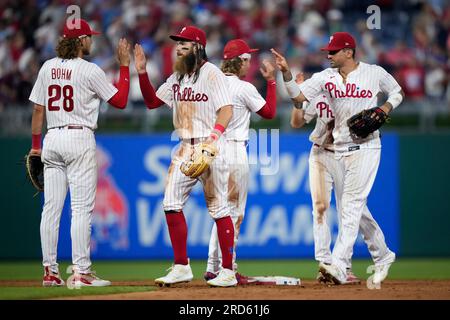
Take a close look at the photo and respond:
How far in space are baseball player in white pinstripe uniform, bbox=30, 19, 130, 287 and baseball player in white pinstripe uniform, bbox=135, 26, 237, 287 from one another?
0.48m

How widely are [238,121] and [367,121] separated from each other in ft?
4.71

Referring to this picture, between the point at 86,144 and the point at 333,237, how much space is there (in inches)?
207

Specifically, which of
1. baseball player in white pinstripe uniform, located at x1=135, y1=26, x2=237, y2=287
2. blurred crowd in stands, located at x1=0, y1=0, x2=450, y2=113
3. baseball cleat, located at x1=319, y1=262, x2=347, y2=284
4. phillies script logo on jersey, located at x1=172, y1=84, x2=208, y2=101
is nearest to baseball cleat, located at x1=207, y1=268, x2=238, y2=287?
baseball player in white pinstripe uniform, located at x1=135, y1=26, x2=237, y2=287

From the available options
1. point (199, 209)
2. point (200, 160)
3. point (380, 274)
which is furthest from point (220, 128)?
point (199, 209)

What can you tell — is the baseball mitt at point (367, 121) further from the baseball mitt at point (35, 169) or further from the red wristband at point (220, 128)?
the baseball mitt at point (35, 169)

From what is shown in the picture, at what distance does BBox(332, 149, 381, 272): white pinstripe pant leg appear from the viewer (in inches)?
332

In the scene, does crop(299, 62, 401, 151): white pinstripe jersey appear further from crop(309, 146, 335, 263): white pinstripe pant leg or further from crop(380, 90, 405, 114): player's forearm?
crop(309, 146, 335, 263): white pinstripe pant leg

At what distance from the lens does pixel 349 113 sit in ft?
28.7

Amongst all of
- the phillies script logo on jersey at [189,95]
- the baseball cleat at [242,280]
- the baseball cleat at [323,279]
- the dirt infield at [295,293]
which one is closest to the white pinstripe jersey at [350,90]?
the phillies script logo on jersey at [189,95]

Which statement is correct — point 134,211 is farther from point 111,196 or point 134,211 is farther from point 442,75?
point 442,75

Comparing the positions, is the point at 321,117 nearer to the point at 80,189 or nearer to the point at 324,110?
the point at 324,110

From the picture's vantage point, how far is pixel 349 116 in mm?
8758

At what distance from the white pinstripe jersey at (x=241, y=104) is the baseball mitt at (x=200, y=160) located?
89cm
